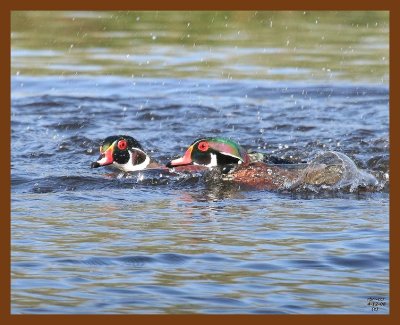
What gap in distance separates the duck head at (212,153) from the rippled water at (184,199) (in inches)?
14.1

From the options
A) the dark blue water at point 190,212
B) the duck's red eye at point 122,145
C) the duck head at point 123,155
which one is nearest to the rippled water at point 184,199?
the dark blue water at point 190,212

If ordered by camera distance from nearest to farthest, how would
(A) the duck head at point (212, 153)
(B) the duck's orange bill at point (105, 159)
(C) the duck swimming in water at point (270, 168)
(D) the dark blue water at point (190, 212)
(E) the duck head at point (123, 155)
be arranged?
(D) the dark blue water at point (190, 212)
(C) the duck swimming in water at point (270, 168)
(A) the duck head at point (212, 153)
(B) the duck's orange bill at point (105, 159)
(E) the duck head at point (123, 155)

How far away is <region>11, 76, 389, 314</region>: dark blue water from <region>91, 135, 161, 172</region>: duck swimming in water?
0.16 metres

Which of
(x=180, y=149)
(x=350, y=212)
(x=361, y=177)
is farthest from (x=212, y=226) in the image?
(x=180, y=149)

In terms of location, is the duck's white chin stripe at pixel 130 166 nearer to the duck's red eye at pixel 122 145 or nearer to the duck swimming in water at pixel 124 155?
the duck swimming in water at pixel 124 155

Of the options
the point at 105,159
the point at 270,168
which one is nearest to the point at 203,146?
the point at 270,168

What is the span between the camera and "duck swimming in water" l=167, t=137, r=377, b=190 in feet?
34.4

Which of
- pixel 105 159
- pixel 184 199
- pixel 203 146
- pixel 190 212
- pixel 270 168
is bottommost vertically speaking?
pixel 190 212

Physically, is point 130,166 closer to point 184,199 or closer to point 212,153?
point 212,153

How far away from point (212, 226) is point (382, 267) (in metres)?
1.64

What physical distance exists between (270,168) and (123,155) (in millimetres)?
1553

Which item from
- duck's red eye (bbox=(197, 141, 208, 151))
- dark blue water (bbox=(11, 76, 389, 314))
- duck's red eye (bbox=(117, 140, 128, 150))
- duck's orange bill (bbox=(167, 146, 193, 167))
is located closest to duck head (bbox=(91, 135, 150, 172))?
duck's red eye (bbox=(117, 140, 128, 150))

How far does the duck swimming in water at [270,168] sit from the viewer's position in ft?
34.4

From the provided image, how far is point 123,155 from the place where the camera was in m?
11.6
